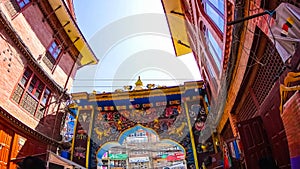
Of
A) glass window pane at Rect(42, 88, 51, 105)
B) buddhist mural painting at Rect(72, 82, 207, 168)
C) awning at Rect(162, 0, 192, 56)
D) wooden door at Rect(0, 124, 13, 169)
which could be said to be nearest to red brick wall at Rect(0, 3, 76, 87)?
glass window pane at Rect(42, 88, 51, 105)

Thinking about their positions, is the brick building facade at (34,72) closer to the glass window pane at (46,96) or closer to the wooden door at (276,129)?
the glass window pane at (46,96)

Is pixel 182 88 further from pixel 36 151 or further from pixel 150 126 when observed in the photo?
pixel 36 151

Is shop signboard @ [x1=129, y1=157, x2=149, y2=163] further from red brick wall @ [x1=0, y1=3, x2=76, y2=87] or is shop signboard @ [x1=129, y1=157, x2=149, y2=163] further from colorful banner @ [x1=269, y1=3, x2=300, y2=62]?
colorful banner @ [x1=269, y1=3, x2=300, y2=62]

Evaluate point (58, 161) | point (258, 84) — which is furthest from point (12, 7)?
point (258, 84)

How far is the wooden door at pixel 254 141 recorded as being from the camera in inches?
179

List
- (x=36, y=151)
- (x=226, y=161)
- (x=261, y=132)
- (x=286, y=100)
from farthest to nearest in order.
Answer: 1. (x=36, y=151)
2. (x=226, y=161)
3. (x=261, y=132)
4. (x=286, y=100)

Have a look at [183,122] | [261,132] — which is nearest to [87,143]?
[183,122]

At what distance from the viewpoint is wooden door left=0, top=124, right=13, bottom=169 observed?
7.58 meters

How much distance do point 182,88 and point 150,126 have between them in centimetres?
296

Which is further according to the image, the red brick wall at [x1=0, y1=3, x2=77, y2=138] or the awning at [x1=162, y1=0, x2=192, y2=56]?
the awning at [x1=162, y1=0, x2=192, y2=56]

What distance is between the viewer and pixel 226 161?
24.7ft

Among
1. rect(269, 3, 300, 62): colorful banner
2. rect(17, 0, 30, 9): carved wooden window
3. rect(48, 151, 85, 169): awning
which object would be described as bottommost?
rect(48, 151, 85, 169): awning

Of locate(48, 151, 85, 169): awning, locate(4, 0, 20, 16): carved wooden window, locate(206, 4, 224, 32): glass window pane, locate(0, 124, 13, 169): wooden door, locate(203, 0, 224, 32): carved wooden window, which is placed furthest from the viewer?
locate(48, 151, 85, 169): awning

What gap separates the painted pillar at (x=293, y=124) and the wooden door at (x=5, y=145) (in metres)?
8.63
